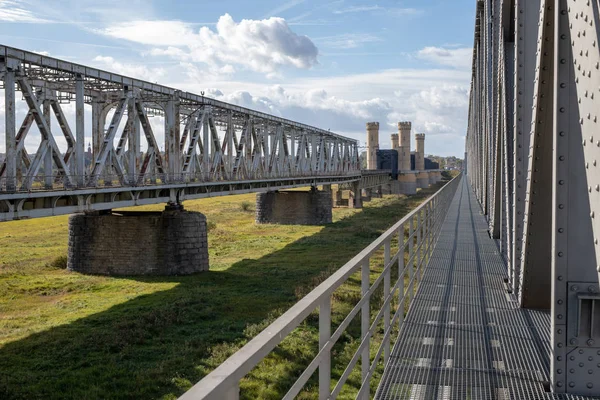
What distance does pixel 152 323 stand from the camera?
15.1m

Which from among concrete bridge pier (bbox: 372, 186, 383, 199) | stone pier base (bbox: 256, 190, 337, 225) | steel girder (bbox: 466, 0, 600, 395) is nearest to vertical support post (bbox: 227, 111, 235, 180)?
stone pier base (bbox: 256, 190, 337, 225)

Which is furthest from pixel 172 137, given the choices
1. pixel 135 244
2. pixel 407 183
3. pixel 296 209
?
pixel 407 183

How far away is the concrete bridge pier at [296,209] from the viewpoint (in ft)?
140

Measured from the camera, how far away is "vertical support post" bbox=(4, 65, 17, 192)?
50.7ft

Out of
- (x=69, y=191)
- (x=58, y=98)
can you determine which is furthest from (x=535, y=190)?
(x=58, y=98)

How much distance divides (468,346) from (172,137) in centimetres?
2124

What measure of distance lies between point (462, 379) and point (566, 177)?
195 centimetres

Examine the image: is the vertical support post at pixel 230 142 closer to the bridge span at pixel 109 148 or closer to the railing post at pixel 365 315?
the bridge span at pixel 109 148

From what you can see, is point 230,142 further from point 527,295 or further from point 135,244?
point 527,295

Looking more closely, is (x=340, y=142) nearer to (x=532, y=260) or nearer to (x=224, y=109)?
(x=224, y=109)

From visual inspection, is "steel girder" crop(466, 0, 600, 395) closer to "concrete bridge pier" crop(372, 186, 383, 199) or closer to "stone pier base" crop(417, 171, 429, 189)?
"concrete bridge pier" crop(372, 186, 383, 199)

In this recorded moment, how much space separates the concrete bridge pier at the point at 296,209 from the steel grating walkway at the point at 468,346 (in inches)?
1291

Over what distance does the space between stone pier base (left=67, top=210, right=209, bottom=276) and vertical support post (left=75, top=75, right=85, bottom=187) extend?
4168 millimetres

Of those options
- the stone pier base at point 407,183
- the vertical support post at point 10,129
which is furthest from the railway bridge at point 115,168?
the stone pier base at point 407,183
